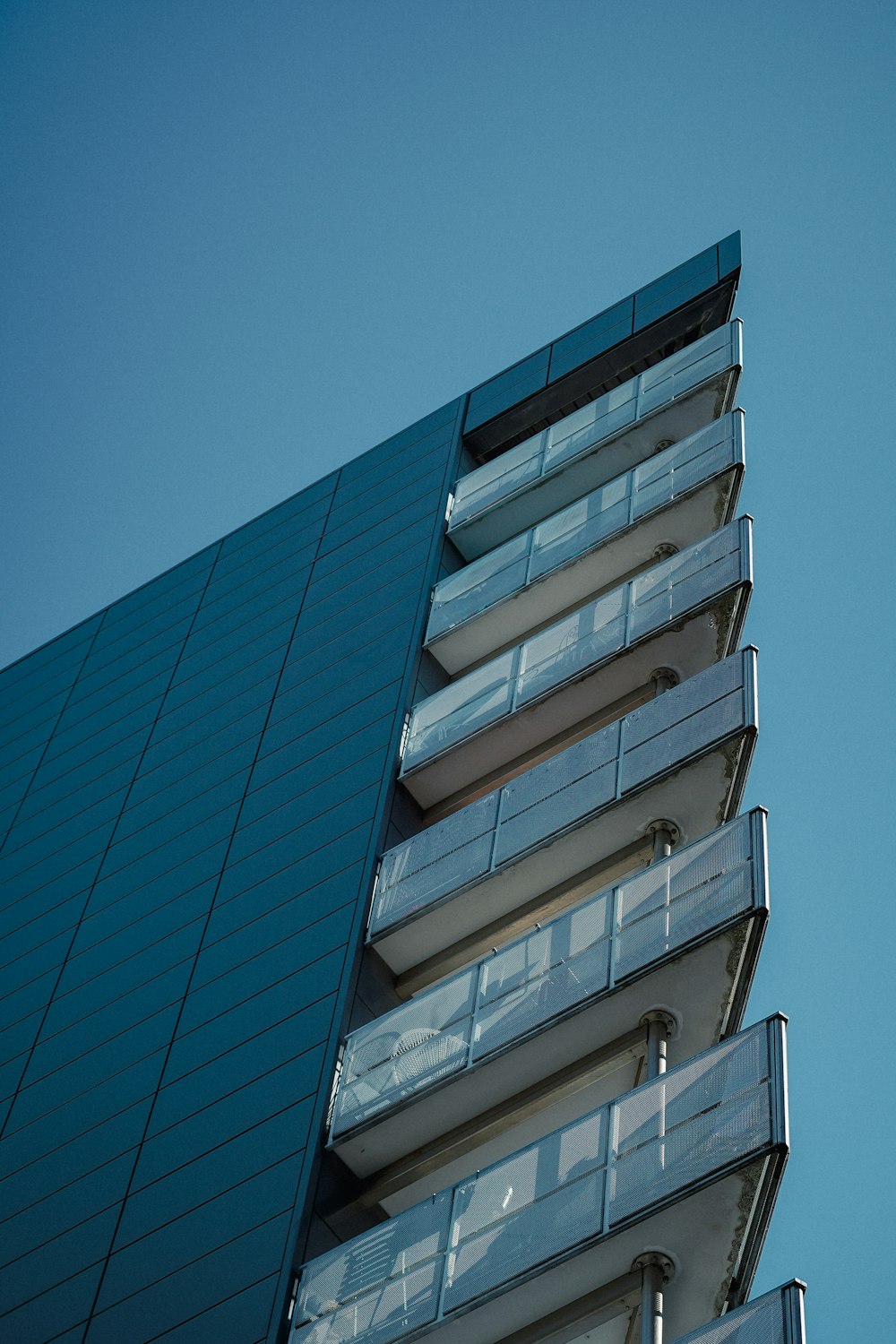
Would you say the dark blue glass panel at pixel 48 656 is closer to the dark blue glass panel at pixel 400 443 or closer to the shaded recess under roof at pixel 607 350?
the dark blue glass panel at pixel 400 443

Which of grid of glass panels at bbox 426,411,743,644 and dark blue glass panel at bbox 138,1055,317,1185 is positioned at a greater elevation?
grid of glass panels at bbox 426,411,743,644

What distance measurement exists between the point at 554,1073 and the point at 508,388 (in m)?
11.3

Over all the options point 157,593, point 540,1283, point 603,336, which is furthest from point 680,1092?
point 157,593

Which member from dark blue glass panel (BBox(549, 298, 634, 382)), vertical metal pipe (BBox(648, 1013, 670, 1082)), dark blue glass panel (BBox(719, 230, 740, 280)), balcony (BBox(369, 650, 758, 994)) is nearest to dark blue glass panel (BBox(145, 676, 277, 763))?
balcony (BBox(369, 650, 758, 994))

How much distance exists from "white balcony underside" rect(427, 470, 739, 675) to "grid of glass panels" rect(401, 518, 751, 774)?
2.58ft

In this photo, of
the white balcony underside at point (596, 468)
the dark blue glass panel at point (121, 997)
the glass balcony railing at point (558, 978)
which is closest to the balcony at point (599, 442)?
the white balcony underside at point (596, 468)

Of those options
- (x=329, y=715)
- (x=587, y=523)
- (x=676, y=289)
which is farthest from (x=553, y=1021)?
(x=676, y=289)

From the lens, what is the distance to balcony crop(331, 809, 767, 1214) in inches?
464

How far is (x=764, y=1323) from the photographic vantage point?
8961mm

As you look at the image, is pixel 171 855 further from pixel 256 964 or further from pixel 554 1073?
pixel 554 1073

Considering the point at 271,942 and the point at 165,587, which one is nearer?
→ the point at 271,942

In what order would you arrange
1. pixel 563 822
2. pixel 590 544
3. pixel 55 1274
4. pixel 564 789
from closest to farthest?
pixel 55 1274
pixel 563 822
pixel 564 789
pixel 590 544

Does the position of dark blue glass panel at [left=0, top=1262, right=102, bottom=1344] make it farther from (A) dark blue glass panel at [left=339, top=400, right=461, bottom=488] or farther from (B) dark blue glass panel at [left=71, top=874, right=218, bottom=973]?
(A) dark blue glass panel at [left=339, top=400, right=461, bottom=488]

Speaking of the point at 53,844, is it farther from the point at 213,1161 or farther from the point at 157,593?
the point at 213,1161
